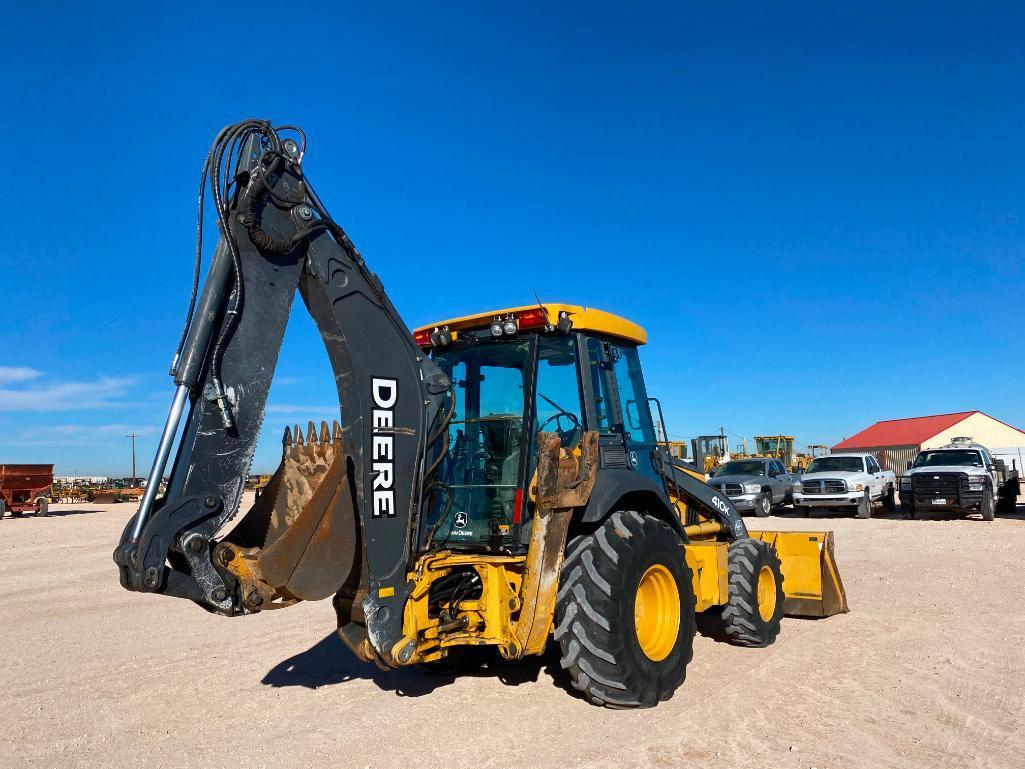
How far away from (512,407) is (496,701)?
2.10m

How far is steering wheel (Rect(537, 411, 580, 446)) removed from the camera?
5.78m

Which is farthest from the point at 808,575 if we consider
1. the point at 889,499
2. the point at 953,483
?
the point at 889,499

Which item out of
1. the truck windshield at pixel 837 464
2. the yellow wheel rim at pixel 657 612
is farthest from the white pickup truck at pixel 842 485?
the yellow wheel rim at pixel 657 612

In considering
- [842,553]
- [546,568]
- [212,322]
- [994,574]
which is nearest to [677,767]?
[546,568]

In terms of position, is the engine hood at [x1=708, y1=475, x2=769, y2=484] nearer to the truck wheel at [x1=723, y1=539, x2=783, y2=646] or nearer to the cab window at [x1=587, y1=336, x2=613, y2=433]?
the truck wheel at [x1=723, y1=539, x2=783, y2=646]

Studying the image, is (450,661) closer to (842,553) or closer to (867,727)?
(867,727)

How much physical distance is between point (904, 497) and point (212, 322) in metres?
20.4

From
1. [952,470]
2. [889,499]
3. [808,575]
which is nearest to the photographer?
[808,575]

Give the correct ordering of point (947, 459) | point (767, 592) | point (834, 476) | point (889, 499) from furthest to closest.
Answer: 1. point (889, 499)
2. point (834, 476)
3. point (947, 459)
4. point (767, 592)

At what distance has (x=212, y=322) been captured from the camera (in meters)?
Result: 4.25

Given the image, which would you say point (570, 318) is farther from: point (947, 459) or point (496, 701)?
point (947, 459)

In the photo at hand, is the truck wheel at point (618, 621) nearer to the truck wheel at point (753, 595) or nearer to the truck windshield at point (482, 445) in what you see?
the truck windshield at point (482, 445)

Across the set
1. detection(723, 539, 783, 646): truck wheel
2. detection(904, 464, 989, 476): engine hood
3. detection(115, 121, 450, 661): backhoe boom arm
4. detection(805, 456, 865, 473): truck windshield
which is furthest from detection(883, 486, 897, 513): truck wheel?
detection(115, 121, 450, 661): backhoe boom arm

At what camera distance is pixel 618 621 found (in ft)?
16.7
